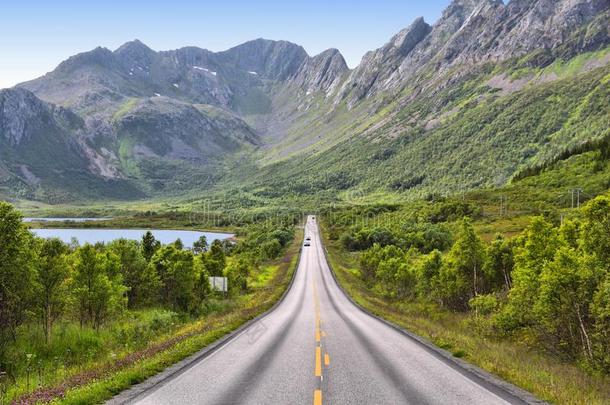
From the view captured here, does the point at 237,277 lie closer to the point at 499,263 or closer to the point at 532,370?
the point at 499,263

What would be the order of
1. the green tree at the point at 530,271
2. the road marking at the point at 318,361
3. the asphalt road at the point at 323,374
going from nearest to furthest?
the asphalt road at the point at 323,374 → the road marking at the point at 318,361 → the green tree at the point at 530,271

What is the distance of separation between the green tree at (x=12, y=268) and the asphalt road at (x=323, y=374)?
9.55 m

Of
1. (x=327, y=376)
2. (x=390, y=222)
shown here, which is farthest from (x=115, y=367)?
(x=390, y=222)

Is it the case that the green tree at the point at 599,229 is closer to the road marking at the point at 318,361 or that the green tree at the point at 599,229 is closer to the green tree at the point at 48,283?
the road marking at the point at 318,361

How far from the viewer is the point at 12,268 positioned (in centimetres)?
2089

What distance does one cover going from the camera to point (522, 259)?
31.2 metres

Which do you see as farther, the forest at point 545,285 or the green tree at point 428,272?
the green tree at point 428,272

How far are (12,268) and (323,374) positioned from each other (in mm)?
14341

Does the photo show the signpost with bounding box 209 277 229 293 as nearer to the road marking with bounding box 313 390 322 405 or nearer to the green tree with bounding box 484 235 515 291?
the green tree with bounding box 484 235 515 291

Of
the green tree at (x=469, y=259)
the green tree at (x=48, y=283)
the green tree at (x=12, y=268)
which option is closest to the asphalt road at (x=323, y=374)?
the green tree at (x=12, y=268)

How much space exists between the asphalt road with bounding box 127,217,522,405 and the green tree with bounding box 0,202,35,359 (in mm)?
9545

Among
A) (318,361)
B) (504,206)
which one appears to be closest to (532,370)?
(318,361)

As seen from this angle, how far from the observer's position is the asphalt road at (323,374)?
44.9ft

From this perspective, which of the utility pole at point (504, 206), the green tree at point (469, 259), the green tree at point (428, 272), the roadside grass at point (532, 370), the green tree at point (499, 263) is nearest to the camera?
the roadside grass at point (532, 370)
